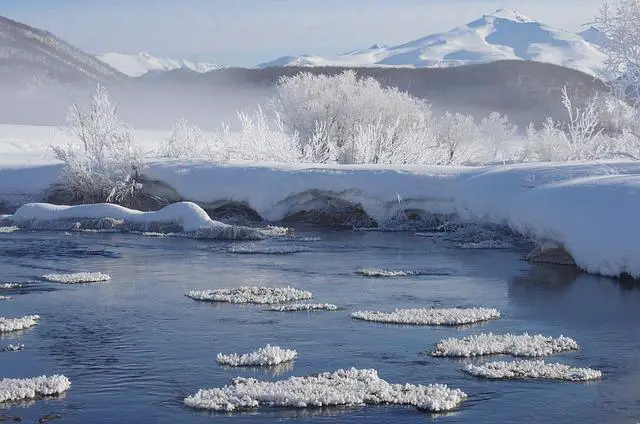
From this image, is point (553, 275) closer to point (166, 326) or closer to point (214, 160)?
point (166, 326)

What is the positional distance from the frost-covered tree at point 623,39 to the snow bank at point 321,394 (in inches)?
898

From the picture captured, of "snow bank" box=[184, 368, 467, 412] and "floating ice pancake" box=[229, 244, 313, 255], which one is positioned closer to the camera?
"snow bank" box=[184, 368, 467, 412]

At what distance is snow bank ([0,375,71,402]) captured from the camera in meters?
11.4

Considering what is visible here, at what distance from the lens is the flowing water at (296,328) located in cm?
1128

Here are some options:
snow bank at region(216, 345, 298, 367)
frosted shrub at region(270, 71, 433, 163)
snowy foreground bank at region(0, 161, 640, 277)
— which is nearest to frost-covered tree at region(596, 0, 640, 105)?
snowy foreground bank at region(0, 161, 640, 277)

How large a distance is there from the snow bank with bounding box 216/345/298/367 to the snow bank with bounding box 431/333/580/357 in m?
2.07

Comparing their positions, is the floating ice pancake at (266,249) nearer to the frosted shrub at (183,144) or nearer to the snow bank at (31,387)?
the snow bank at (31,387)

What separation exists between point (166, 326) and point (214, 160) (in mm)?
26363

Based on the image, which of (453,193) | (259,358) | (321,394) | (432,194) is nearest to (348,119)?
(432,194)

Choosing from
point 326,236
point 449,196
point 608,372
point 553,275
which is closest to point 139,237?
point 326,236

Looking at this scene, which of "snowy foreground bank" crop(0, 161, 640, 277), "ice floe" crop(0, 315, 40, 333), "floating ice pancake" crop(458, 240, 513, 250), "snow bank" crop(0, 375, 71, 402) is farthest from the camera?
"floating ice pancake" crop(458, 240, 513, 250)

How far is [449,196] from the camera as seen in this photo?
109ft

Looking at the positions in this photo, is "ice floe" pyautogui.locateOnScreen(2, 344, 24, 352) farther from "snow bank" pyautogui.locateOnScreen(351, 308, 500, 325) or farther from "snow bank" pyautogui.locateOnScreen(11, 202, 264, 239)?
"snow bank" pyautogui.locateOnScreen(11, 202, 264, 239)

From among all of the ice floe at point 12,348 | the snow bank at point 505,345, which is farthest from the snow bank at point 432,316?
the ice floe at point 12,348
